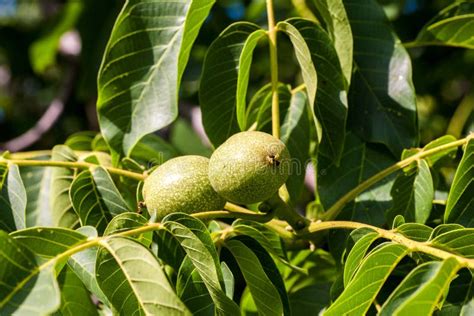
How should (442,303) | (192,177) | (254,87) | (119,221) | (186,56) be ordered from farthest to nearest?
(254,87), (186,56), (192,177), (119,221), (442,303)

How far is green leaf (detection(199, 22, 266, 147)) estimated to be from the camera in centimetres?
180

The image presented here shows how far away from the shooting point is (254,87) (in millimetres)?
3375

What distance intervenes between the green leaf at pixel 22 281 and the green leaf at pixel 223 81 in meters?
0.70

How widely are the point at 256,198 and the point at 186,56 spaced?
1.39 feet

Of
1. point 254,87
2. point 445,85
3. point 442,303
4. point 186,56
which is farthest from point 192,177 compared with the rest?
point 445,85

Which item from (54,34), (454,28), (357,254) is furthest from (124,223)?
(54,34)

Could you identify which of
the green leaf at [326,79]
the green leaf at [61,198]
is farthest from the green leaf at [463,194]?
the green leaf at [61,198]

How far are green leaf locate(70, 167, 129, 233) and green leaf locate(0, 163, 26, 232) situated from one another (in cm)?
12

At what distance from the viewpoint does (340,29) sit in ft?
5.87

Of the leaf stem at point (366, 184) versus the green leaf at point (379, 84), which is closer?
the leaf stem at point (366, 184)

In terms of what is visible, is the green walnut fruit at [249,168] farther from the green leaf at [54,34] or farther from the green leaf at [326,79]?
the green leaf at [54,34]

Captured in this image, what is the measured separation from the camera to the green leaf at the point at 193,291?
1460 millimetres

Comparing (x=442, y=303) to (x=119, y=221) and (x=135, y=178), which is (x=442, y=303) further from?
(x=135, y=178)

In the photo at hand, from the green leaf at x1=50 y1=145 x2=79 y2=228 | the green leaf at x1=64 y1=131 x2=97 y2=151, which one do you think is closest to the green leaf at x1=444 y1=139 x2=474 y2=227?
the green leaf at x1=50 y1=145 x2=79 y2=228
